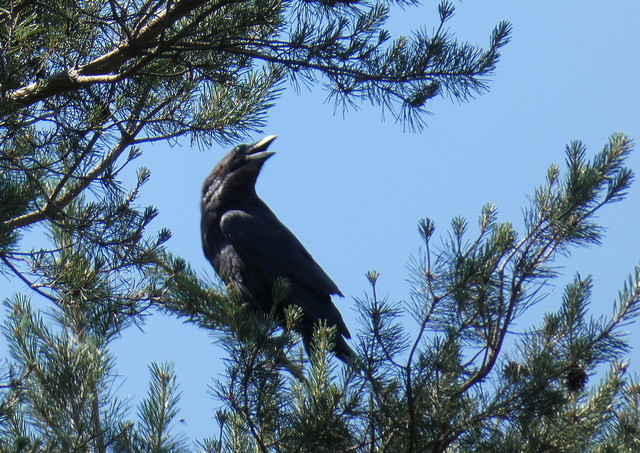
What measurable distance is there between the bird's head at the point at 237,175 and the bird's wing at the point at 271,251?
29 cm

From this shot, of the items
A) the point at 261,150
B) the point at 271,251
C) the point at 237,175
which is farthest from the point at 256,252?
the point at 261,150

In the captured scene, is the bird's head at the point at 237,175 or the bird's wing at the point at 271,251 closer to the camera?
the bird's wing at the point at 271,251

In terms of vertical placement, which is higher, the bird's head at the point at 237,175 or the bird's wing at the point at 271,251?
the bird's head at the point at 237,175

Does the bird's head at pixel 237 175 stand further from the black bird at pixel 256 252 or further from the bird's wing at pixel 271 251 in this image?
the bird's wing at pixel 271 251

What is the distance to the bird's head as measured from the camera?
215 inches

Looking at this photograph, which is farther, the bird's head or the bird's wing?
the bird's head

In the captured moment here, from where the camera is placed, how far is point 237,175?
5465 millimetres

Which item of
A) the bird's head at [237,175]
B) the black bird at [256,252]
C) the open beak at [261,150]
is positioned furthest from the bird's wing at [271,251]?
the open beak at [261,150]

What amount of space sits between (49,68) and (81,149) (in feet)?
1.31

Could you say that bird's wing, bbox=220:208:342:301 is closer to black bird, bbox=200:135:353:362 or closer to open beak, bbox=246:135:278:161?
black bird, bbox=200:135:353:362

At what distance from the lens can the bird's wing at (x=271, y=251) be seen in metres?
4.98

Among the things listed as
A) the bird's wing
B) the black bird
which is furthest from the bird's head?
the bird's wing

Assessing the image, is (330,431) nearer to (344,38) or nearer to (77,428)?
(77,428)

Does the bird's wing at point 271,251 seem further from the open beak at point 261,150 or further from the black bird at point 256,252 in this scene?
the open beak at point 261,150
